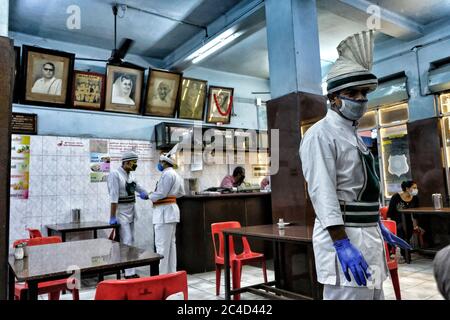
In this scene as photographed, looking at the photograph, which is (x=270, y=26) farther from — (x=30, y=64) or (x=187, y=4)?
(x=30, y=64)

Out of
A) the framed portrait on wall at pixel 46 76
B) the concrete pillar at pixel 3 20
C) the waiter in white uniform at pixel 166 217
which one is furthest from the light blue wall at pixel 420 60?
the concrete pillar at pixel 3 20

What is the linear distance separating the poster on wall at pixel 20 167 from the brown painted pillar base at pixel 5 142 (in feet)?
15.0

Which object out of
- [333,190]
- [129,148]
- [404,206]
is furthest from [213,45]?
[333,190]

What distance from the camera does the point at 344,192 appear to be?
1.71 metres

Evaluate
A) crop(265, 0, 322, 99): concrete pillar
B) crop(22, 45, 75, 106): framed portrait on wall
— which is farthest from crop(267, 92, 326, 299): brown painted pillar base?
crop(22, 45, 75, 106): framed portrait on wall

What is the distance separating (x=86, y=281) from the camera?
16.1ft

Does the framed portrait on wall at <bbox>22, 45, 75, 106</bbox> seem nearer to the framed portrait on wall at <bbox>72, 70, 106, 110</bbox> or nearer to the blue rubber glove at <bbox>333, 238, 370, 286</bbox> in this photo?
the framed portrait on wall at <bbox>72, 70, 106, 110</bbox>

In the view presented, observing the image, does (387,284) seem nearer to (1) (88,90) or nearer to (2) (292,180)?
(2) (292,180)

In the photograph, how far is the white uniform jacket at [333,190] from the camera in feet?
5.32

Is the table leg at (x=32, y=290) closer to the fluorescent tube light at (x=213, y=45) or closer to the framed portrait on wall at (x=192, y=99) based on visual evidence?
the fluorescent tube light at (x=213, y=45)

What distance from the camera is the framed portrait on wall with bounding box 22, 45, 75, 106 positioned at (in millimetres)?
5586

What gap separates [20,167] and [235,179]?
390cm
